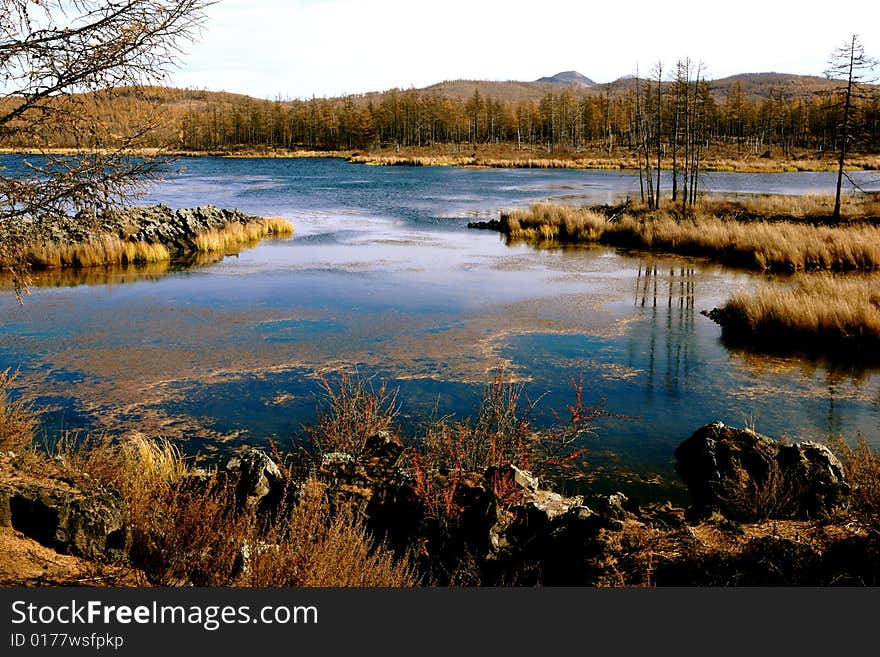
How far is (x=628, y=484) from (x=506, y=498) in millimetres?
2114

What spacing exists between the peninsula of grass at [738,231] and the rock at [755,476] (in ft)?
48.0

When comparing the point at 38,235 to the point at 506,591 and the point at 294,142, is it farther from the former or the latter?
the point at 294,142

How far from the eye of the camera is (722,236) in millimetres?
23594

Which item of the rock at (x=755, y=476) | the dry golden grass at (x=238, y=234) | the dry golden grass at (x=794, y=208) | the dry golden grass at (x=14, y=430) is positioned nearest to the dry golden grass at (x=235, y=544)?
the dry golden grass at (x=14, y=430)

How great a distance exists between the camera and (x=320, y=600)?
11.3ft

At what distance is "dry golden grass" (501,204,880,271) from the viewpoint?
20.2m

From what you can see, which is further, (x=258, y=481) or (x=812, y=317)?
(x=812, y=317)

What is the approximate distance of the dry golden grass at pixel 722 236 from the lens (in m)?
20.2

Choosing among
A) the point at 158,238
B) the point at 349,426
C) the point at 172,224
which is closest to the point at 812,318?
the point at 349,426

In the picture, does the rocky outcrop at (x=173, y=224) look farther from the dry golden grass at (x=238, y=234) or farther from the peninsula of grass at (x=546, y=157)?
the peninsula of grass at (x=546, y=157)

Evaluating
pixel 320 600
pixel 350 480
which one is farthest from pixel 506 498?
pixel 320 600

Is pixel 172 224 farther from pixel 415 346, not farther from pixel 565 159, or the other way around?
pixel 565 159

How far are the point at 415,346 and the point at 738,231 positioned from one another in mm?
15262

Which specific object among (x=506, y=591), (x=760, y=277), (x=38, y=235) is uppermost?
(x=38, y=235)
